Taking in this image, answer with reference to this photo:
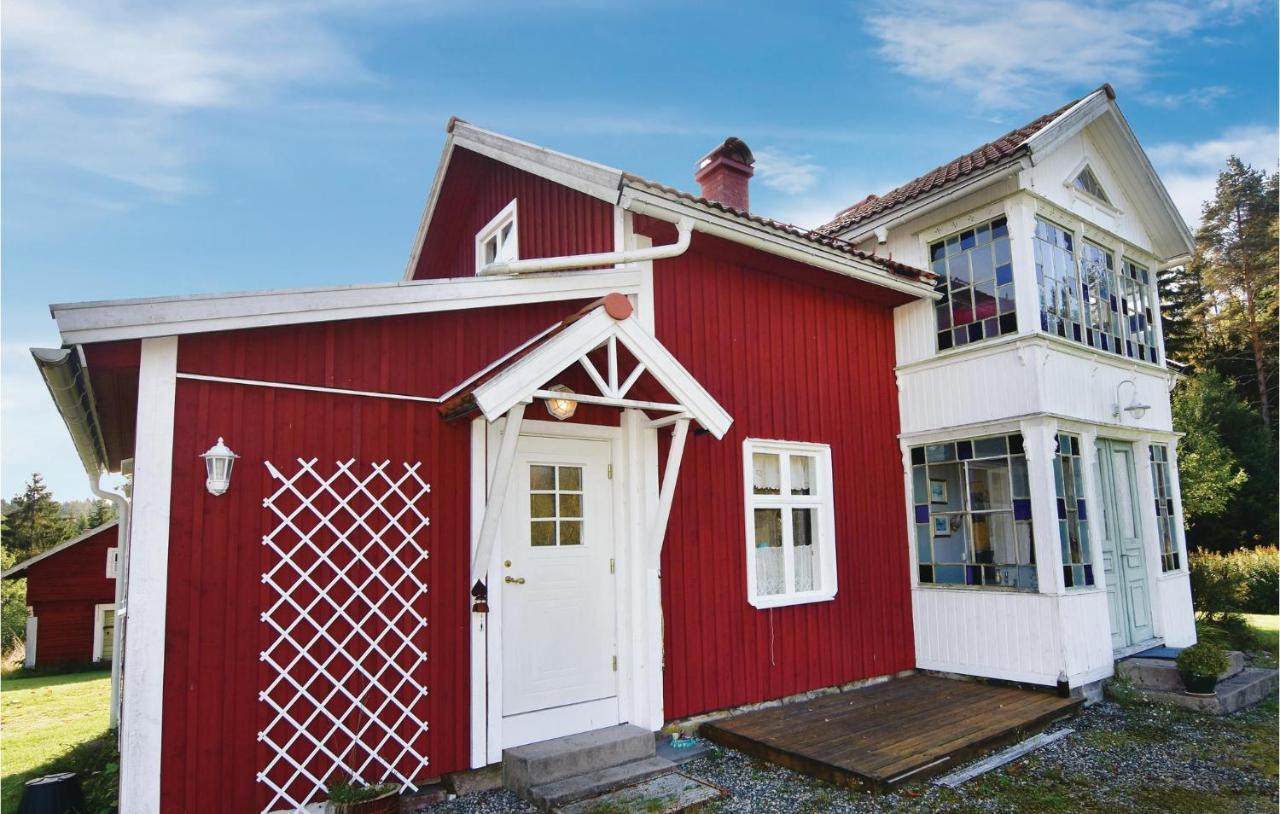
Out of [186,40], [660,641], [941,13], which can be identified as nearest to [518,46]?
[186,40]

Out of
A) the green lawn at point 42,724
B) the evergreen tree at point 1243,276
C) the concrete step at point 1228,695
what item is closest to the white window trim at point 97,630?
the green lawn at point 42,724

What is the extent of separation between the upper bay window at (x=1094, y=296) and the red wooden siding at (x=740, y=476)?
5.05 feet

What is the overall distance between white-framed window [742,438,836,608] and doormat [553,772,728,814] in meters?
1.84

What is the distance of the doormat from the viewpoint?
411 centimetres

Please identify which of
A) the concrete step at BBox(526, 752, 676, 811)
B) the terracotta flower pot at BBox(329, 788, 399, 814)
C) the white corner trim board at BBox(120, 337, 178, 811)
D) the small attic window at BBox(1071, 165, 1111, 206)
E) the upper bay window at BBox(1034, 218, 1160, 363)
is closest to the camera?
the white corner trim board at BBox(120, 337, 178, 811)

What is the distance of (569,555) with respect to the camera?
17.1ft

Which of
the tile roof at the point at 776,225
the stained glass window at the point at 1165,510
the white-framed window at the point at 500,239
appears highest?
the white-framed window at the point at 500,239

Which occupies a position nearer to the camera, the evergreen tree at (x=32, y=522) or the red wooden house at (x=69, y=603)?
the red wooden house at (x=69, y=603)

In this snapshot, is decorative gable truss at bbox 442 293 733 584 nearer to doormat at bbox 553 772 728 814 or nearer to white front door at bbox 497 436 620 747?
white front door at bbox 497 436 620 747

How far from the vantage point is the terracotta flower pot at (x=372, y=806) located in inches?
150

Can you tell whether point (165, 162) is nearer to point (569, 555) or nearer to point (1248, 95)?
point (569, 555)

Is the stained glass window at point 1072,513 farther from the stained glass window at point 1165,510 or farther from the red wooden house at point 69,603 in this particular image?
Result: the red wooden house at point 69,603

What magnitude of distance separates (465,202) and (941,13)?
5.54 meters

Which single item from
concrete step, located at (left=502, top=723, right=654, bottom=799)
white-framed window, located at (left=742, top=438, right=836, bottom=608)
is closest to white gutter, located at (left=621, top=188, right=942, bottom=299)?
white-framed window, located at (left=742, top=438, right=836, bottom=608)
